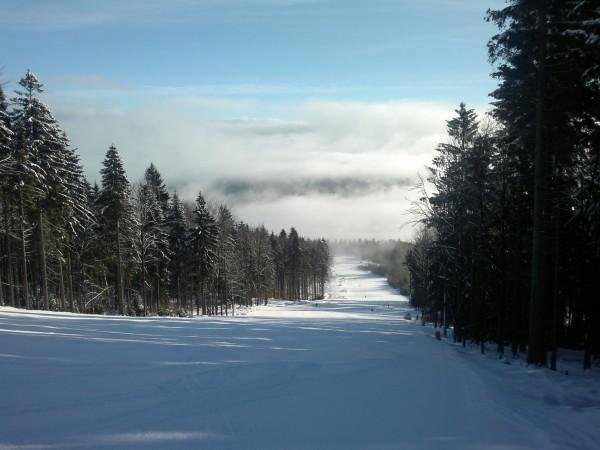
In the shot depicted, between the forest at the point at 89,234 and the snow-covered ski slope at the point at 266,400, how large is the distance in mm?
19550

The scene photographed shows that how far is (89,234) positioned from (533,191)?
140 feet

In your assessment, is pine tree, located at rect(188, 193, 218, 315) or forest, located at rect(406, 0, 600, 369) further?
pine tree, located at rect(188, 193, 218, 315)

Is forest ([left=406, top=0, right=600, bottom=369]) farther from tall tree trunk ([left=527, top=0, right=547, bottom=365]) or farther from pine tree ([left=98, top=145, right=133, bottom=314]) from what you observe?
pine tree ([left=98, top=145, right=133, bottom=314])

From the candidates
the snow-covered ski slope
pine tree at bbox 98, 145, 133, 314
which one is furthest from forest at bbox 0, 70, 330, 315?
the snow-covered ski slope

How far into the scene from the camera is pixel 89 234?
4528cm

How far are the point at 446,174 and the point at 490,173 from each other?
2.65m

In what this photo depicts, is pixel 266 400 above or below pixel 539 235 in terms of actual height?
below

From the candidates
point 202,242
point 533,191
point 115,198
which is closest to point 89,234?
point 115,198

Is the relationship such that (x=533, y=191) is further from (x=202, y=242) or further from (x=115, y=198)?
(x=202, y=242)

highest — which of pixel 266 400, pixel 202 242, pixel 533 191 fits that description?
pixel 533 191

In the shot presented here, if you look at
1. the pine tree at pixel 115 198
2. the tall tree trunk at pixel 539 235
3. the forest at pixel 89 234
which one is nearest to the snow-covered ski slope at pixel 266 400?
the tall tree trunk at pixel 539 235

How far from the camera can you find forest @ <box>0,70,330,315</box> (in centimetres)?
3088

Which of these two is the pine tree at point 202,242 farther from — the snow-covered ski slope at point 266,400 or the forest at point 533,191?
the snow-covered ski slope at point 266,400

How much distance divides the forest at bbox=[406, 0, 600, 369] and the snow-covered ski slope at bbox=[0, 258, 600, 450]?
5.81 m
